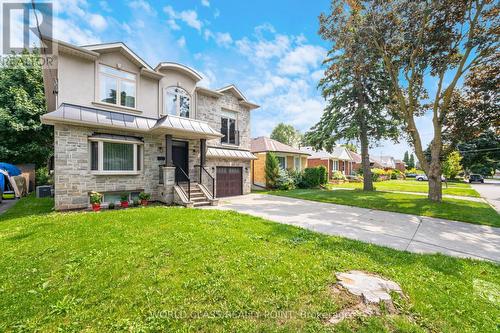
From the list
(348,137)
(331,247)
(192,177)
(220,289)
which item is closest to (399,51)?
(348,137)

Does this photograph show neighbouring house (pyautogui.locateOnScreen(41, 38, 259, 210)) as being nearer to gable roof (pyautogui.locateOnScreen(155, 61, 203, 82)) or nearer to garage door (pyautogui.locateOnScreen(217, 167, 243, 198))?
gable roof (pyautogui.locateOnScreen(155, 61, 203, 82))

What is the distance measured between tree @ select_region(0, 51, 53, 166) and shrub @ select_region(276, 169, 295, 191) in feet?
64.2

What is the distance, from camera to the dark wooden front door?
38.0ft

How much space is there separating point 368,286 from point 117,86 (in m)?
11.9

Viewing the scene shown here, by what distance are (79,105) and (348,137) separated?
17579 millimetres

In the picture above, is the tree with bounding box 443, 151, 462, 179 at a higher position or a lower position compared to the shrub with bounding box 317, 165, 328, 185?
higher

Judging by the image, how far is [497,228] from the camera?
6980mm

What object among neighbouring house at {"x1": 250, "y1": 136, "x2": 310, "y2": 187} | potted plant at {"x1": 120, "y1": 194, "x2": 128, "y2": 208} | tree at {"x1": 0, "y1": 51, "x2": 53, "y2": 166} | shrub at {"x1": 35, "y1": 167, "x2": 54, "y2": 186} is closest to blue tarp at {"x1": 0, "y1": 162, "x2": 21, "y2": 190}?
shrub at {"x1": 35, "y1": 167, "x2": 54, "y2": 186}

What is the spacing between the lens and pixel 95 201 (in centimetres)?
826

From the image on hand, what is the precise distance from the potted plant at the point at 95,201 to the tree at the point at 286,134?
48219 millimetres

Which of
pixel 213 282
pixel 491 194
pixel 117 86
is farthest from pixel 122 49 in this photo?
pixel 491 194

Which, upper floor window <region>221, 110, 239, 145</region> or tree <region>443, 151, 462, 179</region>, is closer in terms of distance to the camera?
upper floor window <region>221, 110, 239, 145</region>

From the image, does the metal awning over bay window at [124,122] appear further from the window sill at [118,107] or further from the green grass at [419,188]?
the green grass at [419,188]

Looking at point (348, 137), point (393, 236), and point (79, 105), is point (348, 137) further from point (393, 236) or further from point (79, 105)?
point (79, 105)
